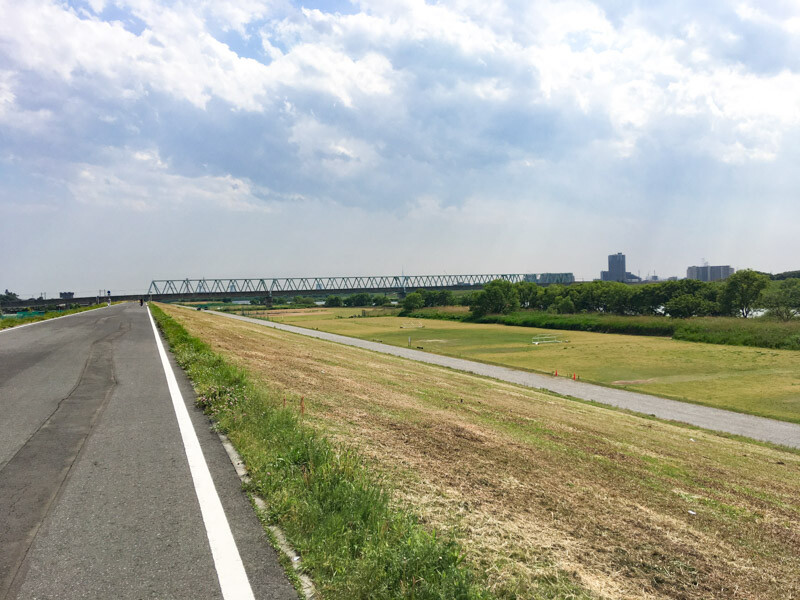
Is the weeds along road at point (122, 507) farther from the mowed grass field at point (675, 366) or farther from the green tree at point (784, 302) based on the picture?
the green tree at point (784, 302)

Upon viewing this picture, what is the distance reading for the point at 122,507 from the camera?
17.8ft

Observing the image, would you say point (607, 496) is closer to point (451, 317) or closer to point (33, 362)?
point (33, 362)

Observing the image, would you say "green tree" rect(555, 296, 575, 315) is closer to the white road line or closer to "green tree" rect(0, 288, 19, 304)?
the white road line

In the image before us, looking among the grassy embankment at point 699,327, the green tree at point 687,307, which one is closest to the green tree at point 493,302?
the grassy embankment at point 699,327

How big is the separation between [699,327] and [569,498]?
301ft

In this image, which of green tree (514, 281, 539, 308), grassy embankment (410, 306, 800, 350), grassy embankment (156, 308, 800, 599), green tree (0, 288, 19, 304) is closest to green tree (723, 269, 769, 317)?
grassy embankment (410, 306, 800, 350)

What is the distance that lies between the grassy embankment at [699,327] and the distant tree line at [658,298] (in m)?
16.3

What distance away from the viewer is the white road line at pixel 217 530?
3963 mm

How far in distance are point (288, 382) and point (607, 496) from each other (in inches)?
380

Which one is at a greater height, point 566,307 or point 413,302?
point 413,302

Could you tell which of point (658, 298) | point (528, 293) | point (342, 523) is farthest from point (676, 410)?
point (528, 293)

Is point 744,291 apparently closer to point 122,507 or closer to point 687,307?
point 687,307

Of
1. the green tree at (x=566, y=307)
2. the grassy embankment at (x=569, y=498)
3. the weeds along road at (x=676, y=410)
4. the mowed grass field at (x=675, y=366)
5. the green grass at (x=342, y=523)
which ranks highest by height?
the green grass at (x=342, y=523)

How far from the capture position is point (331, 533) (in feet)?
15.3
